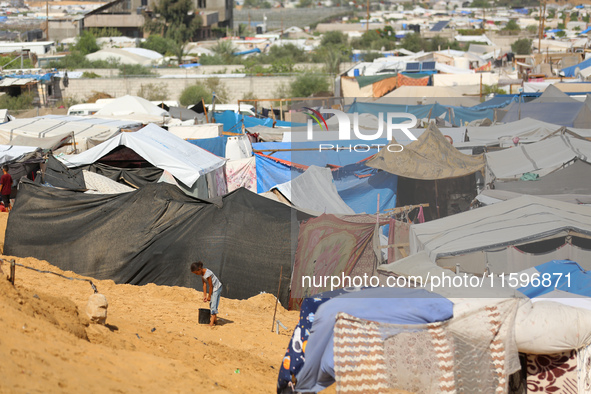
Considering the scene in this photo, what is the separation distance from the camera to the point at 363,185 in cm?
1539

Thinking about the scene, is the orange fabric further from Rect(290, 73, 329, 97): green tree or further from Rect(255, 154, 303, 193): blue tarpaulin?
Rect(255, 154, 303, 193): blue tarpaulin

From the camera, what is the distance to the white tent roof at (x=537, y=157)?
14.9 meters

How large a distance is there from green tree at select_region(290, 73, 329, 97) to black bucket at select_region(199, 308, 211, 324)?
31358 mm

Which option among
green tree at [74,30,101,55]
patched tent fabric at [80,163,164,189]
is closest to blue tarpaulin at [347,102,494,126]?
patched tent fabric at [80,163,164,189]

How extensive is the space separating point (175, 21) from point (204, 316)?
72.0 metres

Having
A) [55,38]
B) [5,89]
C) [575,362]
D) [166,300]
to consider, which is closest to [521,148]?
[166,300]

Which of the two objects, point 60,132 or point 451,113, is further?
point 451,113

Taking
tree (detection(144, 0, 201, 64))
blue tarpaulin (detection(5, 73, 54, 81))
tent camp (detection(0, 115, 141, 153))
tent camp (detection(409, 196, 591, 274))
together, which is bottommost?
tent camp (detection(409, 196, 591, 274))

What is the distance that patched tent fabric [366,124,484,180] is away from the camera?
49.1 ft

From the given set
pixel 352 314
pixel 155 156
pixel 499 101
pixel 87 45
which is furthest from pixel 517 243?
pixel 87 45

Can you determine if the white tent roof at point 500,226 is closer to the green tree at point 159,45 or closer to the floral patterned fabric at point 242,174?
the floral patterned fabric at point 242,174

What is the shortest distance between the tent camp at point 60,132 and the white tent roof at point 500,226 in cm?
1033

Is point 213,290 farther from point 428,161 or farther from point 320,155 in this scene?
point 320,155

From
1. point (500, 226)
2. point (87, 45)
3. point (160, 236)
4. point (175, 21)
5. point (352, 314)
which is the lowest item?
point (160, 236)
